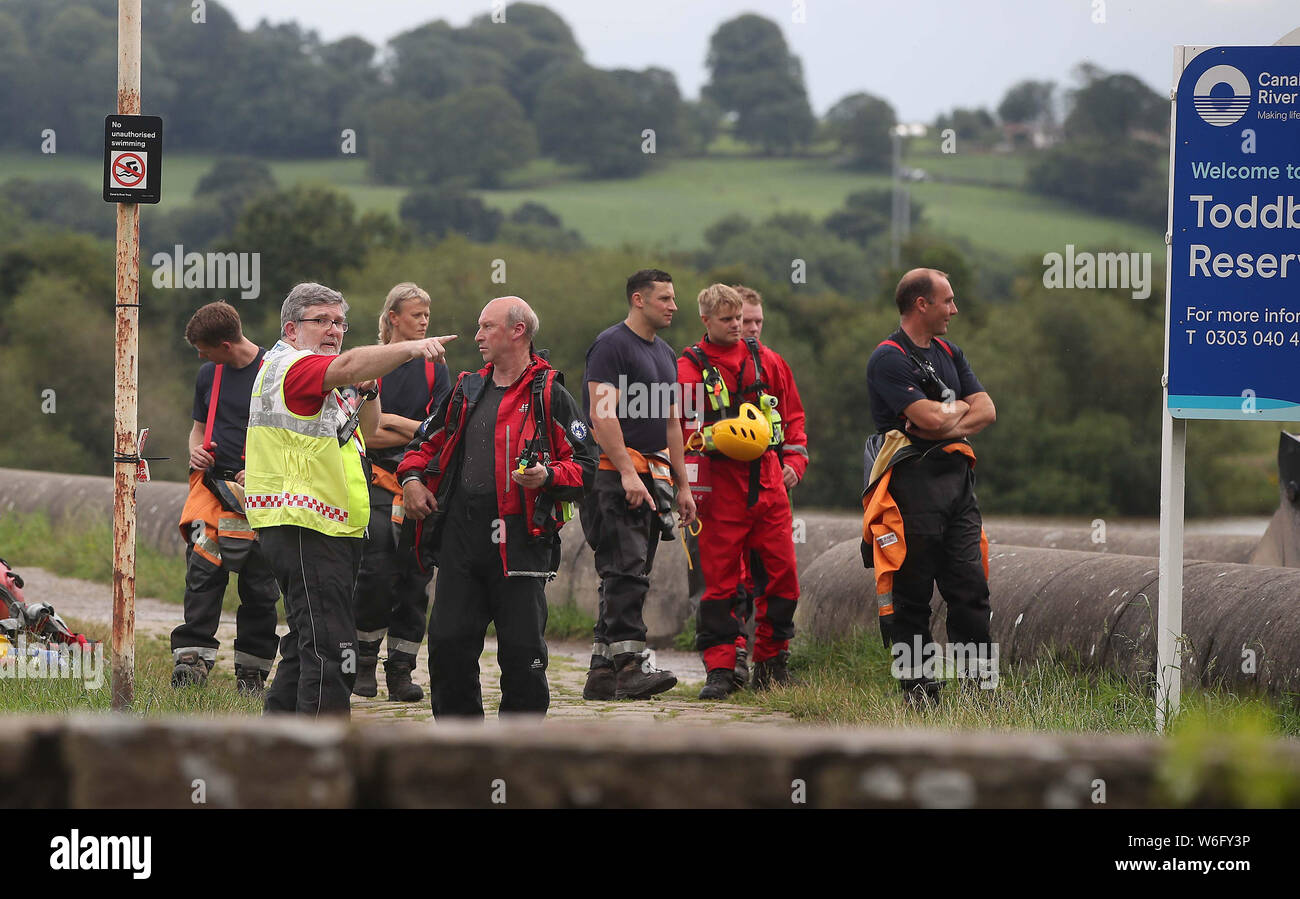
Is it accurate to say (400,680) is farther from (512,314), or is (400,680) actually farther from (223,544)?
(512,314)

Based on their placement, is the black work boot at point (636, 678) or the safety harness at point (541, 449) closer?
the safety harness at point (541, 449)

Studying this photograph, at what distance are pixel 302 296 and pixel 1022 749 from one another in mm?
4209

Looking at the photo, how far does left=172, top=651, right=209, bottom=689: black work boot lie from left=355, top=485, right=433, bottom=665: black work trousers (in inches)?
30.4

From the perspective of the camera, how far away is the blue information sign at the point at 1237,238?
571 centimetres

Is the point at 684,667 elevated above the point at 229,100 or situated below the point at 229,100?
below

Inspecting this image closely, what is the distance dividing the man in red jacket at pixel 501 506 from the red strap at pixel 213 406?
6.52 feet

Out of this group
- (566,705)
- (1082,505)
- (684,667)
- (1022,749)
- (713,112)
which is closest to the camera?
(1022,749)

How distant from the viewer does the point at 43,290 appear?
44125 mm

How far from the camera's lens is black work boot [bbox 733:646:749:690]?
8005mm

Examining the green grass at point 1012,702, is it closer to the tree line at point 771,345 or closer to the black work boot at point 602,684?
the black work boot at point 602,684

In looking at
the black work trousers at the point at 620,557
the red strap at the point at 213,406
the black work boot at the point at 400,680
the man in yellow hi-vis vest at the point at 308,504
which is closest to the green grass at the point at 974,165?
the black work trousers at the point at 620,557

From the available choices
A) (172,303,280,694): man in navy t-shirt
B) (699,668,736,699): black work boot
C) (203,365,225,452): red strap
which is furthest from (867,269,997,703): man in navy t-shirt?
(203,365,225,452): red strap
